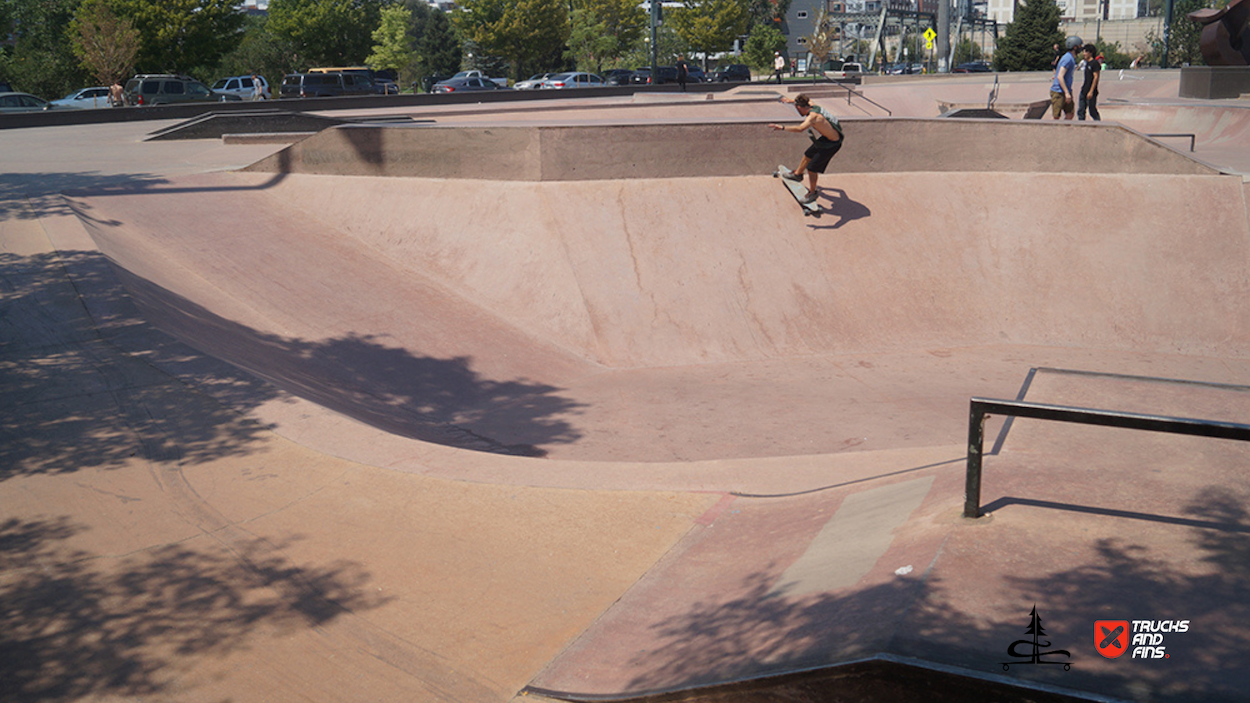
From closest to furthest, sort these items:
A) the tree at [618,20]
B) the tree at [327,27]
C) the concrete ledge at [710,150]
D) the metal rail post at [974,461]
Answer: the metal rail post at [974,461]
the concrete ledge at [710,150]
the tree at [327,27]
the tree at [618,20]

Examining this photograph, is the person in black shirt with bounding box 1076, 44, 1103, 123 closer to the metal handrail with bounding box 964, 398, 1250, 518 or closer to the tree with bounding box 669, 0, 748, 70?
the metal handrail with bounding box 964, 398, 1250, 518

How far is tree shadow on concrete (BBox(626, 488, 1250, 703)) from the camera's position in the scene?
2766mm

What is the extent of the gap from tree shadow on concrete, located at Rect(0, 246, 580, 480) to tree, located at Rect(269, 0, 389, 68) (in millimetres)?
50578

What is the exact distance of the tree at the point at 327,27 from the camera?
5288 centimetres

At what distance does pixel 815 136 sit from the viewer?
35.8 ft

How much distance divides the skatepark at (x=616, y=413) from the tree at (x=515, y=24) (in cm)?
4928

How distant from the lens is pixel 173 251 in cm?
976

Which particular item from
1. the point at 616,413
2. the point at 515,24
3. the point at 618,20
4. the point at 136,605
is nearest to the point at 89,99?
the point at 515,24

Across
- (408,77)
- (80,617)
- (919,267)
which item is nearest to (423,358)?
(80,617)

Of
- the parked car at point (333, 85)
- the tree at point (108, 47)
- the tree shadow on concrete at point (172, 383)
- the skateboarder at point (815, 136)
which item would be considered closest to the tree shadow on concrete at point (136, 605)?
the tree shadow on concrete at point (172, 383)

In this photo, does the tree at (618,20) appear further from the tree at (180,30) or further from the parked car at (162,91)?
the parked car at (162,91)

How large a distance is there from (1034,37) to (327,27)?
39854 mm

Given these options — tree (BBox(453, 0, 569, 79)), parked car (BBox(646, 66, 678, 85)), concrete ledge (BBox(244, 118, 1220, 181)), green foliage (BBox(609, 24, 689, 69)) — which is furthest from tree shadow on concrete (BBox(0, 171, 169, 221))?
green foliage (BBox(609, 24, 689, 69))

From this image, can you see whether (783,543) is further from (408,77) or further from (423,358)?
(408,77)
